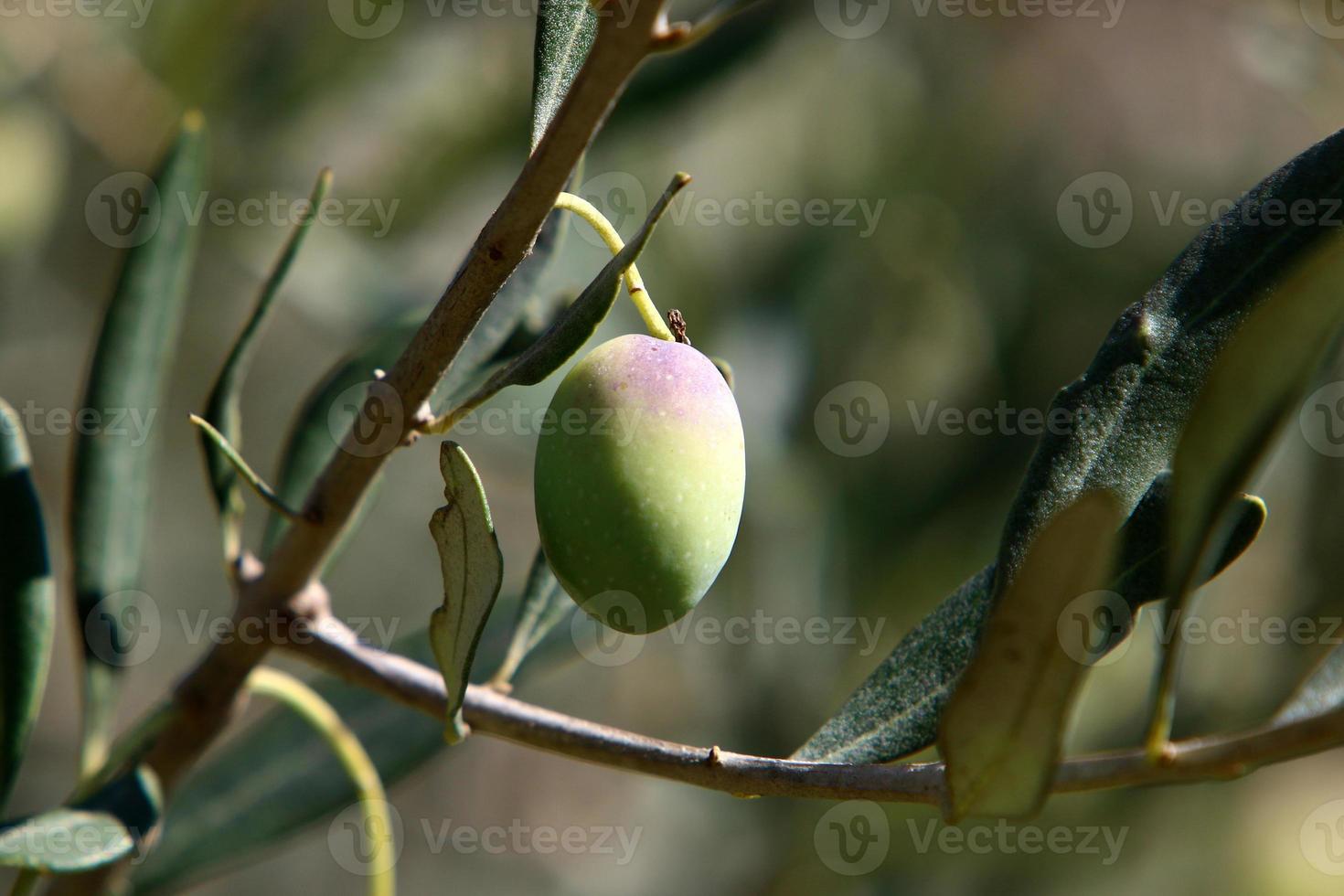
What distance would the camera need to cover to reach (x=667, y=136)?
5.39ft

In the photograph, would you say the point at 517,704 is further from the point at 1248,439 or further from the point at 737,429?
the point at 1248,439

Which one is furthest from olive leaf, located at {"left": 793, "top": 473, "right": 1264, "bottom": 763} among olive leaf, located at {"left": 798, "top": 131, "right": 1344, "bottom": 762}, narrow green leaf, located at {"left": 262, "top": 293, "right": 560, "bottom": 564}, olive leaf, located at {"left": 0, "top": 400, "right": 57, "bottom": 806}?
olive leaf, located at {"left": 0, "top": 400, "right": 57, "bottom": 806}

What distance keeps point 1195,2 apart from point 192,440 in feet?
9.47

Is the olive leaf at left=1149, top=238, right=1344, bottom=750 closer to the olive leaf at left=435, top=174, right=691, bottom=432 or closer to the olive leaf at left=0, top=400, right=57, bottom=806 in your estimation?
the olive leaf at left=435, top=174, right=691, bottom=432

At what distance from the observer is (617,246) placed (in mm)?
524

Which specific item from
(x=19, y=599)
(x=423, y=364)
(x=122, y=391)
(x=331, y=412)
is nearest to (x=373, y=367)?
(x=331, y=412)

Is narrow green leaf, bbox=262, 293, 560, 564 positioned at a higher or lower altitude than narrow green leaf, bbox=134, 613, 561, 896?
higher

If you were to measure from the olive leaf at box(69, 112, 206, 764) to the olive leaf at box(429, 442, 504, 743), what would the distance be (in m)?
0.48

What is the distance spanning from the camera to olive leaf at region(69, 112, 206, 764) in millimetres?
873

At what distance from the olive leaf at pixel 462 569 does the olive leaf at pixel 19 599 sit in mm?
395

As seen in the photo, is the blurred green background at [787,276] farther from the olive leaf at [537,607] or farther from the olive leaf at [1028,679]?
the olive leaf at [1028,679]

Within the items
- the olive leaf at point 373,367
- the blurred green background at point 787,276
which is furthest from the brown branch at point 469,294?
the blurred green background at point 787,276

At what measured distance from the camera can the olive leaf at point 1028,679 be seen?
37 cm

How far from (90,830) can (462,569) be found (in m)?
0.36
